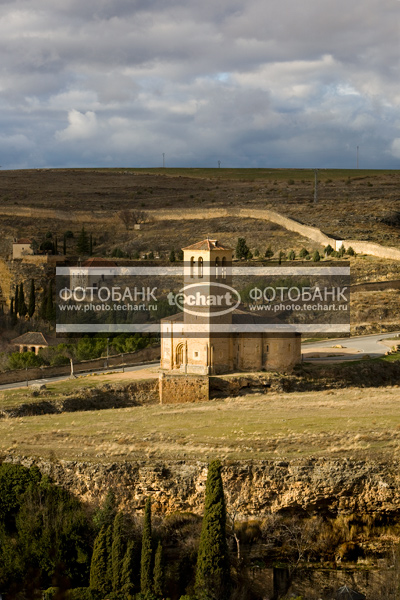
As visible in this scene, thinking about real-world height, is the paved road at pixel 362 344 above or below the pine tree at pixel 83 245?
below

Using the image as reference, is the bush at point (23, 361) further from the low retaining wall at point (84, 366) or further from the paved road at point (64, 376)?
the paved road at point (64, 376)

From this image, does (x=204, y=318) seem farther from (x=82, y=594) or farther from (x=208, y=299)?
(x=82, y=594)

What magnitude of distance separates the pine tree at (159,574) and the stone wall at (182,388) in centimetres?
1395

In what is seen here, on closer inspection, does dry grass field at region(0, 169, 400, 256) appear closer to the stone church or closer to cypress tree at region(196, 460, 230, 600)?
the stone church

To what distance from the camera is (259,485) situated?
2166cm

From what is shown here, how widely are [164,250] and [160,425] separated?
4163cm

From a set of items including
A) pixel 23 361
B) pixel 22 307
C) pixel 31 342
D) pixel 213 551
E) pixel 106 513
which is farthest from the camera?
pixel 22 307

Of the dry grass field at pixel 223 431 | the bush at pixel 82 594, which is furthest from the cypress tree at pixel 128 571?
the dry grass field at pixel 223 431

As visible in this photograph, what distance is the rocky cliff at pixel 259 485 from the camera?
844 inches

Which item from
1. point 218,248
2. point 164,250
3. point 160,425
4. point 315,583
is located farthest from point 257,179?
point 315,583

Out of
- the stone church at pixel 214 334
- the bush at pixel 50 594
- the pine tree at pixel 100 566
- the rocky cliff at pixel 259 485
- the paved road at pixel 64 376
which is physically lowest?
the bush at pixel 50 594

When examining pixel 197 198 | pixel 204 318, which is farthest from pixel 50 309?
pixel 197 198

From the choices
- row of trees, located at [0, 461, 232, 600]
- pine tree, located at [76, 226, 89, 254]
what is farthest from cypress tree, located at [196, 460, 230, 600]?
pine tree, located at [76, 226, 89, 254]

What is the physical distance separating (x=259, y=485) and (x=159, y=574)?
3.48 m
